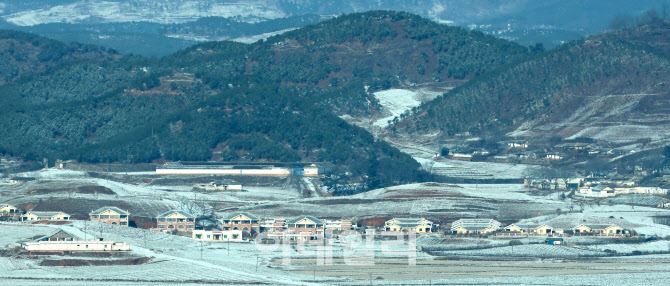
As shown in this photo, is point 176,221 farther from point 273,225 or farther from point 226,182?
point 226,182

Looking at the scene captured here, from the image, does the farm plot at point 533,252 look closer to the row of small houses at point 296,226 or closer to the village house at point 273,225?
the row of small houses at point 296,226

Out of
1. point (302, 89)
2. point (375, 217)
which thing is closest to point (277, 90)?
point (302, 89)

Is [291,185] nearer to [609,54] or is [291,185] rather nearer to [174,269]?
[174,269]

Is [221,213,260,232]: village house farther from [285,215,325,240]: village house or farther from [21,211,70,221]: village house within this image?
[21,211,70,221]: village house

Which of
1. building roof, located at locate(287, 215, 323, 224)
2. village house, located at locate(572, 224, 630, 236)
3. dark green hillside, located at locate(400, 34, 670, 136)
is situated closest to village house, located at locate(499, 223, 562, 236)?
village house, located at locate(572, 224, 630, 236)

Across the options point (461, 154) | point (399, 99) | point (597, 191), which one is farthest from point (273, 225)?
point (399, 99)
